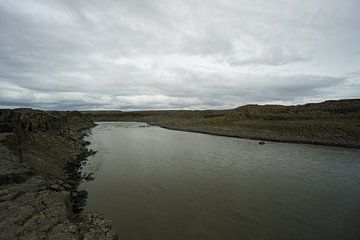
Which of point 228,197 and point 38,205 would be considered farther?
point 228,197

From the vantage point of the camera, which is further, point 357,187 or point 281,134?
point 281,134

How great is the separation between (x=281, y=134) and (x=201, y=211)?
94.0ft

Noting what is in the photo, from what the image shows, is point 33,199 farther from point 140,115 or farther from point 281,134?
point 140,115

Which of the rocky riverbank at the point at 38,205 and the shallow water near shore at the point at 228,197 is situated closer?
the rocky riverbank at the point at 38,205

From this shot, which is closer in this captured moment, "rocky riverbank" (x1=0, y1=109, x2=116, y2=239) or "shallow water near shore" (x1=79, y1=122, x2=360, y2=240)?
"rocky riverbank" (x1=0, y1=109, x2=116, y2=239)

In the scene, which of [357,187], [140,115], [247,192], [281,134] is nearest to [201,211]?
[247,192]

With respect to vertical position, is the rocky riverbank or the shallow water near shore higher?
the rocky riverbank

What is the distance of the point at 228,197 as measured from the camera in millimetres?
12328

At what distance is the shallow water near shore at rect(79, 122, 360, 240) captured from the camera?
9125 mm

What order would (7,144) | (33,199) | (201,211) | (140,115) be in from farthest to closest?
1. (140,115)
2. (7,144)
3. (201,211)
4. (33,199)

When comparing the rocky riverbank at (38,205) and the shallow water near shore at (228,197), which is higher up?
the rocky riverbank at (38,205)

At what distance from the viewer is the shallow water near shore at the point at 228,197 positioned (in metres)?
9.12

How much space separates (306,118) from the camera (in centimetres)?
4419

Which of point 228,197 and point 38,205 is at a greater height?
point 38,205
